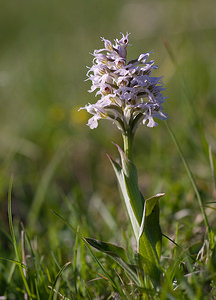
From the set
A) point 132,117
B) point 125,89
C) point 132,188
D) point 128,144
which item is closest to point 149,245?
point 132,188

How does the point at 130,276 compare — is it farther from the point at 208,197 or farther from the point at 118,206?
the point at 118,206

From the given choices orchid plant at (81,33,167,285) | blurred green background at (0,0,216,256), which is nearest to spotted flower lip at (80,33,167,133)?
orchid plant at (81,33,167,285)

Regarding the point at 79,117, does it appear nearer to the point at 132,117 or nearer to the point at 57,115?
the point at 57,115

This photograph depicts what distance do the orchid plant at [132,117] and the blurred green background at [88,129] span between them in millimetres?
867

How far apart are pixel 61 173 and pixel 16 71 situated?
176 inches

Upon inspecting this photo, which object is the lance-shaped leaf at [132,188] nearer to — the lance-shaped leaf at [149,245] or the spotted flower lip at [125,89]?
the lance-shaped leaf at [149,245]

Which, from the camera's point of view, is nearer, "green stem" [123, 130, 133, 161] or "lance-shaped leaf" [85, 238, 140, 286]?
"lance-shaped leaf" [85, 238, 140, 286]

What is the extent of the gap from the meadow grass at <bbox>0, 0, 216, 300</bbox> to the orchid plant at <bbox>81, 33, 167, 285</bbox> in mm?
106

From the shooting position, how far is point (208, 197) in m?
3.39

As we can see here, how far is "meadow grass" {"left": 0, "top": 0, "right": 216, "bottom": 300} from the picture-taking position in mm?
2178

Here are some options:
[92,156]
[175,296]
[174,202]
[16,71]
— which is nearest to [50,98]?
[92,156]

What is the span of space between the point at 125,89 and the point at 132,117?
0.21 m

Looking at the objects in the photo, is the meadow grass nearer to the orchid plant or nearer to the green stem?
the orchid plant

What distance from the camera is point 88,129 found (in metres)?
5.56
